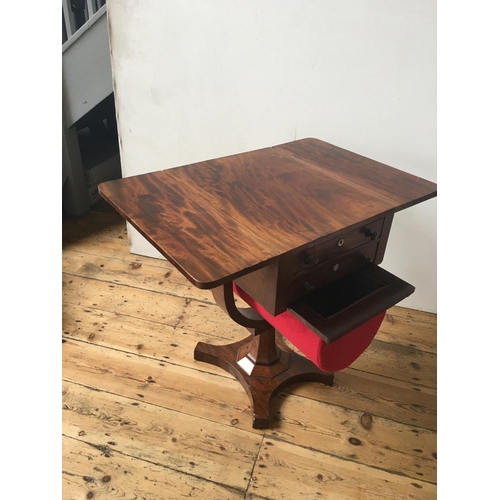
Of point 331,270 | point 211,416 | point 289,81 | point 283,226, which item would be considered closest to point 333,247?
point 331,270

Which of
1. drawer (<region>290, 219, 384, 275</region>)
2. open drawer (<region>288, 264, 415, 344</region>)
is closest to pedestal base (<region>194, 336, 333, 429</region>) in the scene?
open drawer (<region>288, 264, 415, 344</region>)

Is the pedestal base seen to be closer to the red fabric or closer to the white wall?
the red fabric

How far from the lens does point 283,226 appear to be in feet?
3.41

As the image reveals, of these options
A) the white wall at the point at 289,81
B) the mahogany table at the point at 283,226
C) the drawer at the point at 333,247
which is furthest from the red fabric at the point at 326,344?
the white wall at the point at 289,81

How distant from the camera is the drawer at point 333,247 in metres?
1.09

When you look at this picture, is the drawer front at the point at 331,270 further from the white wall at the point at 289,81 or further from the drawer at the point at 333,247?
the white wall at the point at 289,81

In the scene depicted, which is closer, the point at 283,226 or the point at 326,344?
the point at 283,226

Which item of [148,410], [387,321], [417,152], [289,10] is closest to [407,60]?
[417,152]

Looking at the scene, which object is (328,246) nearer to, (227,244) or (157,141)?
(227,244)

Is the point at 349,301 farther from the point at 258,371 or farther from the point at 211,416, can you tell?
the point at 211,416

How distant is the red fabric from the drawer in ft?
0.60

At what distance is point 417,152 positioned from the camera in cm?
171

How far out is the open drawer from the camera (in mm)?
1105

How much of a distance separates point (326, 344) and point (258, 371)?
1.57ft
